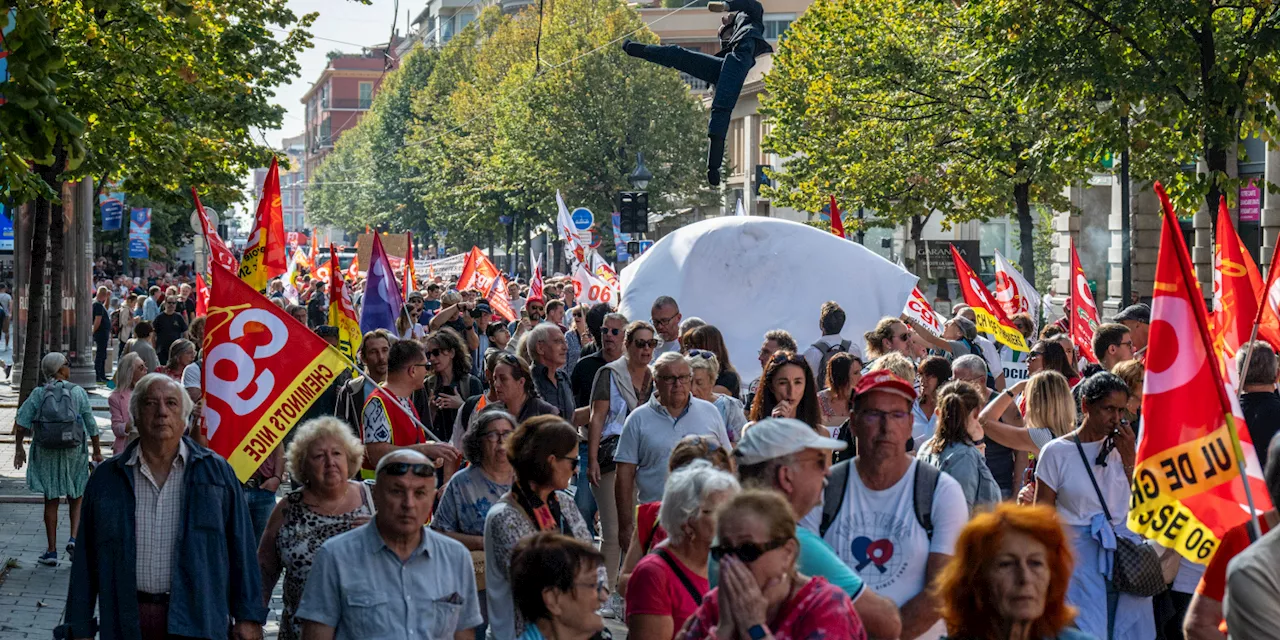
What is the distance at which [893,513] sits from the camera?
5.23 metres

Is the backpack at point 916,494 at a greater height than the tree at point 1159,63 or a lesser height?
lesser

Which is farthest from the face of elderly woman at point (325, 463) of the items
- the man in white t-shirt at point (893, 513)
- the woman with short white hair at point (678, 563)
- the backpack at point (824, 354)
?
the backpack at point (824, 354)

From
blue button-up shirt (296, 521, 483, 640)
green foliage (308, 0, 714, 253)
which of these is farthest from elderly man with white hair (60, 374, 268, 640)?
green foliage (308, 0, 714, 253)

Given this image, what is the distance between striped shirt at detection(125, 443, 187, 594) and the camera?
646 cm

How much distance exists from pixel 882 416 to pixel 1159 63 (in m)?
13.7

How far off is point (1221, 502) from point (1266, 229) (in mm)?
26976

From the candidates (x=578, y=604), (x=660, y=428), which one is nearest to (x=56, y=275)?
(x=660, y=428)

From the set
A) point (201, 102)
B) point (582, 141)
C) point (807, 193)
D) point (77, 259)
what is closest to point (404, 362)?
point (201, 102)

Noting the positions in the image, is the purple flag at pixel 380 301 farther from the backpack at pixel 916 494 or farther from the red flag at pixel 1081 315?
the backpack at pixel 916 494

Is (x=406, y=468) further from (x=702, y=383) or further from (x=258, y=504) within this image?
(x=258, y=504)

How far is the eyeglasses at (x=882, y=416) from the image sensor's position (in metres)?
5.29

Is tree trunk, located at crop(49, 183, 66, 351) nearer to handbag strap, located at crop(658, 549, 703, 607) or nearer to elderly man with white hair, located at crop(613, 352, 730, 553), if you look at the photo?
elderly man with white hair, located at crop(613, 352, 730, 553)

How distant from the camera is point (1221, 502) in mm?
5348

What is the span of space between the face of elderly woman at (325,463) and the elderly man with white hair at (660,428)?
84.5 inches
